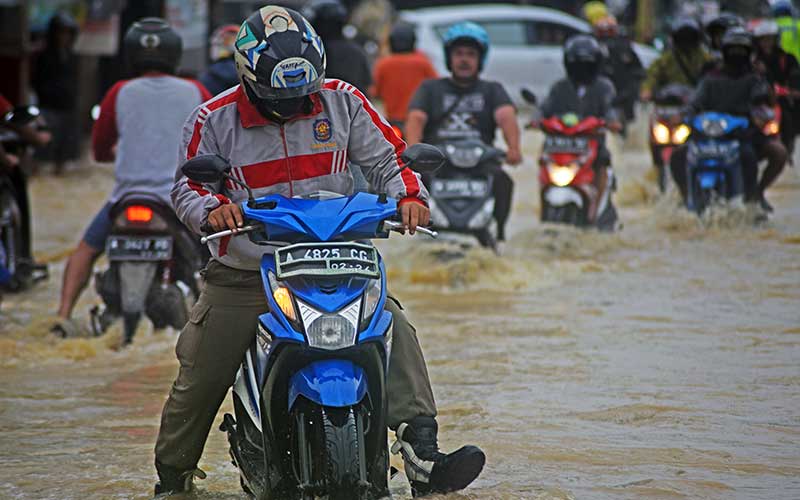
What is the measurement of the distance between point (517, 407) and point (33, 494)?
235cm

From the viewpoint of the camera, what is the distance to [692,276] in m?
11.8

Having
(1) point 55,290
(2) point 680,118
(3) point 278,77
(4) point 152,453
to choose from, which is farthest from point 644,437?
(2) point 680,118

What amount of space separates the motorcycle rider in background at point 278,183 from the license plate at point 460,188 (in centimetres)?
661

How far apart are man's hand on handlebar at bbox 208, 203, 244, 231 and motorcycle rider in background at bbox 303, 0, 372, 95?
9940 millimetres

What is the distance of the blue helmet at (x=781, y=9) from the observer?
2061 cm

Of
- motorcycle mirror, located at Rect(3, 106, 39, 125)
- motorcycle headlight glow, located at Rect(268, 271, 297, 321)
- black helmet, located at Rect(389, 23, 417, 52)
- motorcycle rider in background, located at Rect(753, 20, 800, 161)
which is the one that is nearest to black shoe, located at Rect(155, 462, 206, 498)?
motorcycle headlight glow, located at Rect(268, 271, 297, 321)

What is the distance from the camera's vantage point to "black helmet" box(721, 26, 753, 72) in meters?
14.1

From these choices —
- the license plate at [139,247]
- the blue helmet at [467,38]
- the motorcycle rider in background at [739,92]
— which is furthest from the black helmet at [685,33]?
the license plate at [139,247]

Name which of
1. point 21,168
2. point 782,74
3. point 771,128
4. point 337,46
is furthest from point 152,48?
point 782,74

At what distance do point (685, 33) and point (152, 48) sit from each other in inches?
345

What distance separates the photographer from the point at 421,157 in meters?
5.18

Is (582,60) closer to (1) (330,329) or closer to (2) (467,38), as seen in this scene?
(2) (467,38)

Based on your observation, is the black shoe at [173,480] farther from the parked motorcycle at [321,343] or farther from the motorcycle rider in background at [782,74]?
the motorcycle rider in background at [782,74]

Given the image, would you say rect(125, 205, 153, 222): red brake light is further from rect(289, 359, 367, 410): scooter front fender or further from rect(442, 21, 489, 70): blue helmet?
rect(442, 21, 489, 70): blue helmet
